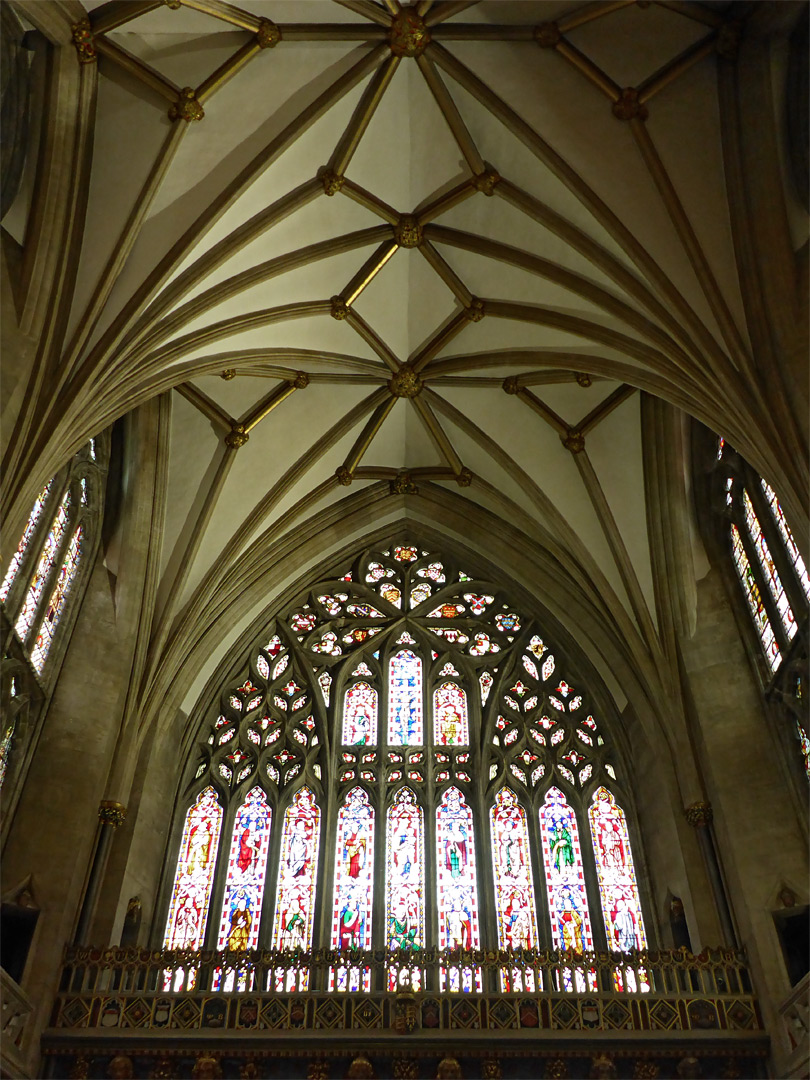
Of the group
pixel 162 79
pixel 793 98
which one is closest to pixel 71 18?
pixel 162 79

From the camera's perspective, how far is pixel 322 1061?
1009 cm

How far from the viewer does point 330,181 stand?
39.9 feet

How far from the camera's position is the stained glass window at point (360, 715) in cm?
1459

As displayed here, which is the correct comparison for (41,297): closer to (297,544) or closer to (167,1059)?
(297,544)

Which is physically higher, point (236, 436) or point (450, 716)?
point (236, 436)

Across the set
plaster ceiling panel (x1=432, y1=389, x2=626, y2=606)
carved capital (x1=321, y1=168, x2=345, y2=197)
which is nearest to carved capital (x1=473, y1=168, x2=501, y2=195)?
carved capital (x1=321, y1=168, x2=345, y2=197)

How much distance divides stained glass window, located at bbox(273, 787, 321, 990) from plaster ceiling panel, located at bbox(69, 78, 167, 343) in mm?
7285

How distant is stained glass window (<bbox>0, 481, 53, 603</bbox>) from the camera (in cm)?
1103

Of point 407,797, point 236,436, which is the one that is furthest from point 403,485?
point 407,797

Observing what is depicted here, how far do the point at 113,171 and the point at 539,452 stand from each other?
719 cm

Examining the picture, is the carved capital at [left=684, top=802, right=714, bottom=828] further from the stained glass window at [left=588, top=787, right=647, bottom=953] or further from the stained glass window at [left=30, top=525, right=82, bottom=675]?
the stained glass window at [left=30, top=525, right=82, bottom=675]

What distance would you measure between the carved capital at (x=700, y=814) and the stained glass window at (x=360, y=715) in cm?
460

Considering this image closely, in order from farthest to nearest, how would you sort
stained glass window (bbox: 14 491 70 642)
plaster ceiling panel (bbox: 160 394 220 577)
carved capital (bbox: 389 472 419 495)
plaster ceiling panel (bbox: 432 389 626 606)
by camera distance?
carved capital (bbox: 389 472 419 495) → plaster ceiling panel (bbox: 432 389 626 606) → plaster ceiling panel (bbox: 160 394 220 577) → stained glass window (bbox: 14 491 70 642)

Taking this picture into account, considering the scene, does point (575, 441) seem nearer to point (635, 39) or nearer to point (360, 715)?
point (360, 715)
